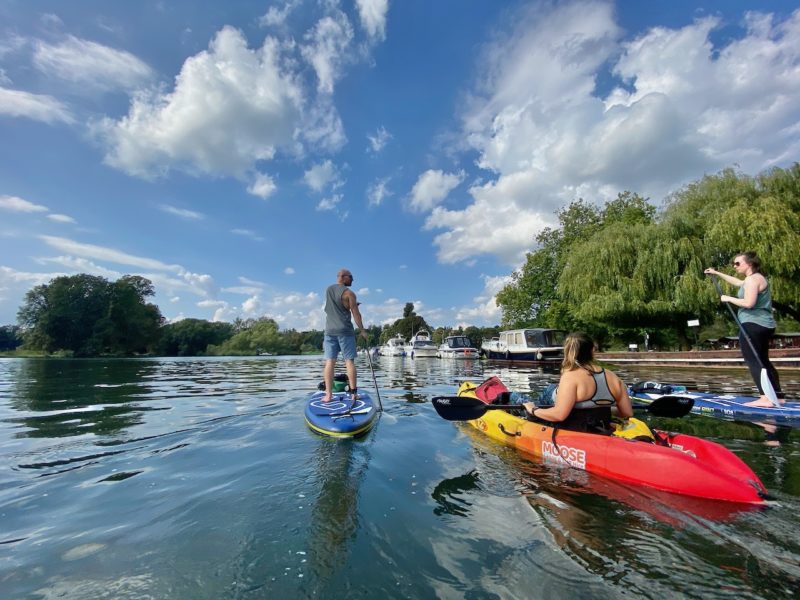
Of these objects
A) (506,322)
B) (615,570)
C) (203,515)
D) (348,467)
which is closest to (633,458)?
(615,570)

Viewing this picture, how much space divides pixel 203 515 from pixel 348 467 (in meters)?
1.70

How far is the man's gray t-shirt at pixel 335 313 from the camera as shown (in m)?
7.16

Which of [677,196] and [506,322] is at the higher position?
[677,196]

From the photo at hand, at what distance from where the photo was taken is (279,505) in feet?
11.5

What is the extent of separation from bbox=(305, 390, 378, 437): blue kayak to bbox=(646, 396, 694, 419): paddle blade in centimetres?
451

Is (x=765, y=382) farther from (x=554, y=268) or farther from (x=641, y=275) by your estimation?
(x=554, y=268)

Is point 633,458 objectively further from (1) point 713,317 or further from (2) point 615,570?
(1) point 713,317

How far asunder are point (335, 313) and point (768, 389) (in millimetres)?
7520

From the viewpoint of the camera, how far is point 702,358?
21219mm

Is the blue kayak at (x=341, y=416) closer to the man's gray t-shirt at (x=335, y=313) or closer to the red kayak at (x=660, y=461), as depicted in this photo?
the man's gray t-shirt at (x=335, y=313)

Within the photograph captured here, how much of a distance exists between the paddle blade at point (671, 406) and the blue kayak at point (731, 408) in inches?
6.4

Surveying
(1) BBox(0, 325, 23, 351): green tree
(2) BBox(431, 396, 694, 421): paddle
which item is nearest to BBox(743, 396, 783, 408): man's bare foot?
(2) BBox(431, 396, 694, 421): paddle

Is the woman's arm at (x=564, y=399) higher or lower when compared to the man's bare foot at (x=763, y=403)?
higher

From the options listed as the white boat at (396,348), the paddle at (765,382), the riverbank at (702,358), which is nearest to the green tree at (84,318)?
the white boat at (396,348)
